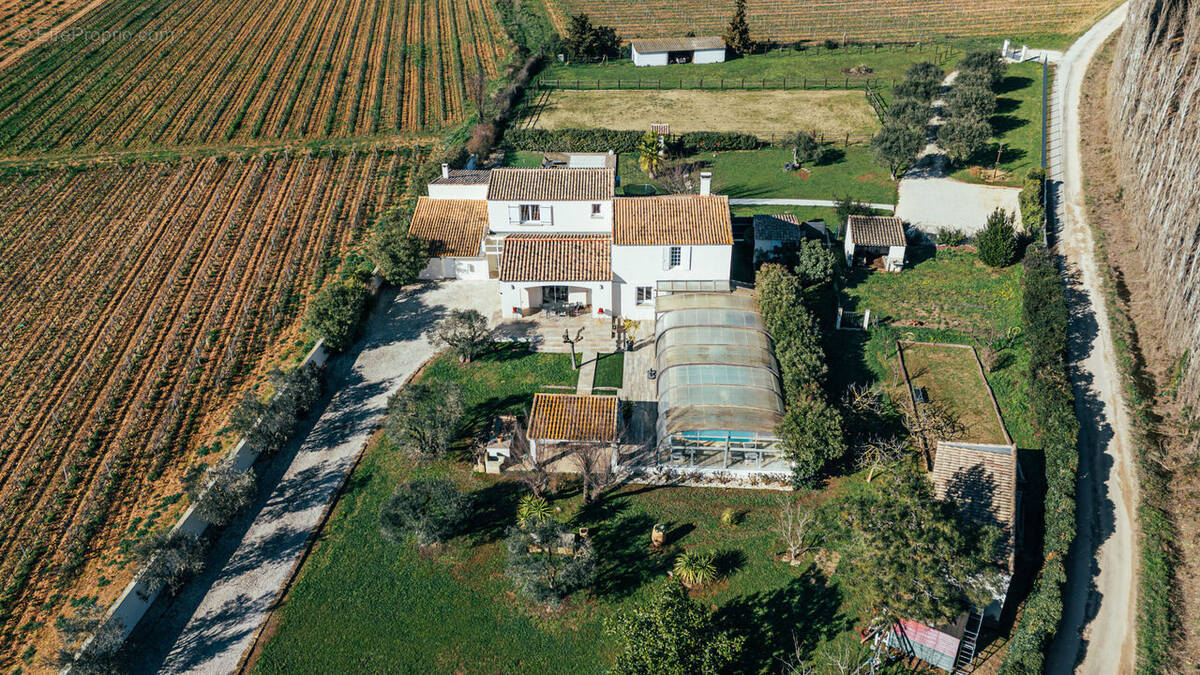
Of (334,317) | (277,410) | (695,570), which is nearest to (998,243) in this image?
(695,570)

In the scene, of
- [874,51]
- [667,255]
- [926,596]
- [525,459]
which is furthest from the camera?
[874,51]

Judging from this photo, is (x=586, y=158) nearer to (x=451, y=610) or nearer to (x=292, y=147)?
(x=292, y=147)

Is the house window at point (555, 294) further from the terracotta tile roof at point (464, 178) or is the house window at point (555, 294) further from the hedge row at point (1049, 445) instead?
the hedge row at point (1049, 445)

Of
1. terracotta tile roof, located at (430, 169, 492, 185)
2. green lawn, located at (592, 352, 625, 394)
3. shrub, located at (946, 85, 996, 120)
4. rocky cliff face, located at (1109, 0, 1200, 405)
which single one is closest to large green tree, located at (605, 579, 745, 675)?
green lawn, located at (592, 352, 625, 394)

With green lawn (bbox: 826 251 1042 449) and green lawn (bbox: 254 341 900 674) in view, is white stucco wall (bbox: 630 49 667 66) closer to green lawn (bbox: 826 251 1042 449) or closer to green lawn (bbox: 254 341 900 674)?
green lawn (bbox: 826 251 1042 449)

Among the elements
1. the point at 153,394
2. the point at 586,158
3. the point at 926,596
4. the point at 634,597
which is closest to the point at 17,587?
the point at 153,394

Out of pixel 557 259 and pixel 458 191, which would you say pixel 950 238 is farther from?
pixel 458 191

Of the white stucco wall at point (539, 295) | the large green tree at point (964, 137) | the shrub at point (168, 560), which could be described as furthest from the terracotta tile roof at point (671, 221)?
the shrub at point (168, 560)
